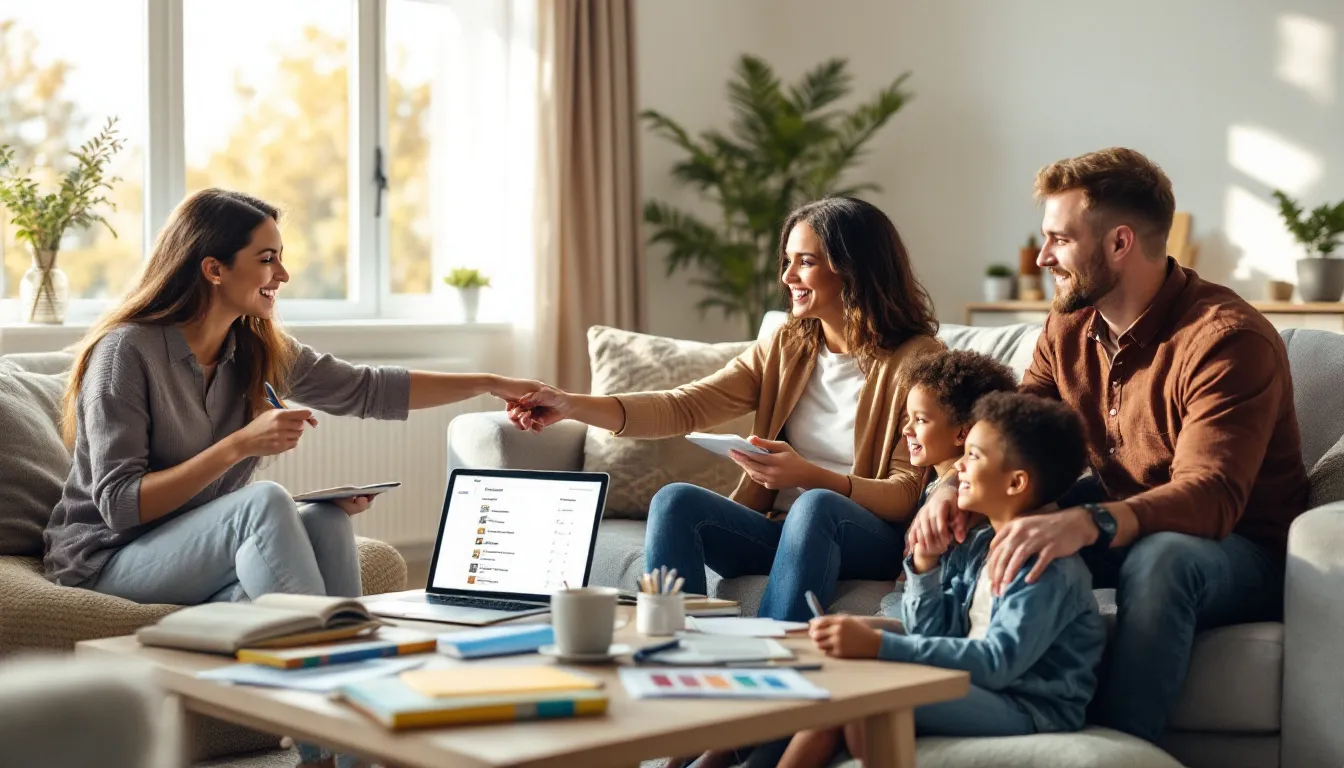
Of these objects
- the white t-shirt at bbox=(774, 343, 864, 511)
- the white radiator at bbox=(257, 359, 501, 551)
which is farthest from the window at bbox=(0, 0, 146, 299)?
the white t-shirt at bbox=(774, 343, 864, 511)

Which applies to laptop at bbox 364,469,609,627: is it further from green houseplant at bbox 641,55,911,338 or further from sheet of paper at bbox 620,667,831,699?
green houseplant at bbox 641,55,911,338

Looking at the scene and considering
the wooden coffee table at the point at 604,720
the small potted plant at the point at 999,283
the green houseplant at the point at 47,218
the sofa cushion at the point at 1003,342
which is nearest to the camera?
the wooden coffee table at the point at 604,720

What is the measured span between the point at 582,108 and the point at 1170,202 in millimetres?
2631

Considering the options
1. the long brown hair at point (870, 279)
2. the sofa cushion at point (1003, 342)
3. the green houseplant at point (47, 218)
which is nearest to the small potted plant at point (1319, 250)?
the sofa cushion at point (1003, 342)

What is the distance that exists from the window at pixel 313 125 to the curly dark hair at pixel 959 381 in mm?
2581

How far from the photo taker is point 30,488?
2.74 m

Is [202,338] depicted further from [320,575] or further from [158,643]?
[158,643]

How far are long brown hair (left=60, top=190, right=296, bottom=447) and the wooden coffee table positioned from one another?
879mm

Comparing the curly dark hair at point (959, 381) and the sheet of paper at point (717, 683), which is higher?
the curly dark hair at point (959, 381)

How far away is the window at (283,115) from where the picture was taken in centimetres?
432

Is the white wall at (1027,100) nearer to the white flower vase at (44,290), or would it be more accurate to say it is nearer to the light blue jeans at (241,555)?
the white flower vase at (44,290)

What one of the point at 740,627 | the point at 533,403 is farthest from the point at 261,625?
the point at 533,403

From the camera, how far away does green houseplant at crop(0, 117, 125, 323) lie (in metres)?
3.69

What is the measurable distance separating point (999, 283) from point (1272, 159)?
3.15 ft
